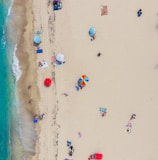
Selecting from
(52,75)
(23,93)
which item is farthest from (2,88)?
(52,75)

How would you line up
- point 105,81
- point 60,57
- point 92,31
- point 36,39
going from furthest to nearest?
1. point 36,39
2. point 60,57
3. point 105,81
4. point 92,31

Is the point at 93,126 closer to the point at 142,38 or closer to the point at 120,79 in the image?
the point at 120,79

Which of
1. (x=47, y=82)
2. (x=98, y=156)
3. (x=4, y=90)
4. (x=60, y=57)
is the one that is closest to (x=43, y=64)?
(x=47, y=82)

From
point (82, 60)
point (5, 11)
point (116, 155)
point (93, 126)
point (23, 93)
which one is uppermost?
point (5, 11)

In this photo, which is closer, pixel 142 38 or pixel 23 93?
pixel 142 38

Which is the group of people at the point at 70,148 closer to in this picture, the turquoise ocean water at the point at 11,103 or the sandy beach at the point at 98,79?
the sandy beach at the point at 98,79

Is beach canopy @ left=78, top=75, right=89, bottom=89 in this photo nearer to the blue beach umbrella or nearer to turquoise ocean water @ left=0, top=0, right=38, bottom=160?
the blue beach umbrella

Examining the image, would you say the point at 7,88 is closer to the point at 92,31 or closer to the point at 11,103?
the point at 11,103

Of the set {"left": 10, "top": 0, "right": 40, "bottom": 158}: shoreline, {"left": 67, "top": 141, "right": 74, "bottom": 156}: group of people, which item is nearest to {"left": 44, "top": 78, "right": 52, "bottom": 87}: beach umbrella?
{"left": 10, "top": 0, "right": 40, "bottom": 158}: shoreline

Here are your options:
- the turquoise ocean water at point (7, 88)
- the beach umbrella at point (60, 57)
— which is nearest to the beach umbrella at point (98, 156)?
the turquoise ocean water at point (7, 88)
